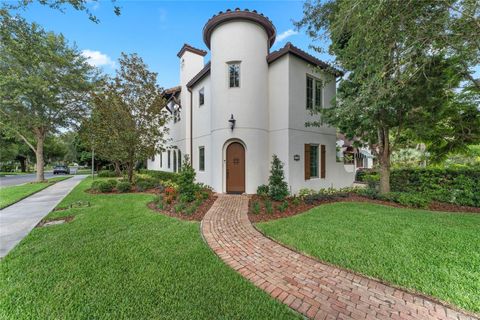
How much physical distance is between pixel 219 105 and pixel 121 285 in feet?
27.4

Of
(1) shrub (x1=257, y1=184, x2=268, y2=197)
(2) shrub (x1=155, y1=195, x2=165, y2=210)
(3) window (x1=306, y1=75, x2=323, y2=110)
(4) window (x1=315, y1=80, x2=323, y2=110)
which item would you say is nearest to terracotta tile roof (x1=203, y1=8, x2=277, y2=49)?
(3) window (x1=306, y1=75, x2=323, y2=110)

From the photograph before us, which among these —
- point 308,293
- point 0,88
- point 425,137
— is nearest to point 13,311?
point 308,293

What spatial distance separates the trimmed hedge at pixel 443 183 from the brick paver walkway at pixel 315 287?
27.1ft

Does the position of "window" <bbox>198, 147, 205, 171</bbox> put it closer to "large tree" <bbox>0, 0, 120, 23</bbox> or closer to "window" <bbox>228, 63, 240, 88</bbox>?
"window" <bbox>228, 63, 240, 88</bbox>

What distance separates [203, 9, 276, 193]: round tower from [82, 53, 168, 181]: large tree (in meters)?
4.52

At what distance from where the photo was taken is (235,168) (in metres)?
10.0

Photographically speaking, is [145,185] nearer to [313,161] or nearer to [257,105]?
[257,105]

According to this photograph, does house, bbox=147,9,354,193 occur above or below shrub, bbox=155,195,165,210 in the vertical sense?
above

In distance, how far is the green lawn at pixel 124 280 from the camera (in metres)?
2.54

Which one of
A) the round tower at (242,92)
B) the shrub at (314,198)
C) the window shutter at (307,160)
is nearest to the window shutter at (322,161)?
the window shutter at (307,160)

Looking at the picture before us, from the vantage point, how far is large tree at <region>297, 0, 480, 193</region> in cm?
455

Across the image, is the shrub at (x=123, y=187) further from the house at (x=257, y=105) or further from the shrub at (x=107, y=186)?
the house at (x=257, y=105)

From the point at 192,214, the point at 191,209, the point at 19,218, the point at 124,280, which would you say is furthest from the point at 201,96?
the point at 124,280

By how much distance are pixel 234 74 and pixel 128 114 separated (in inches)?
257
